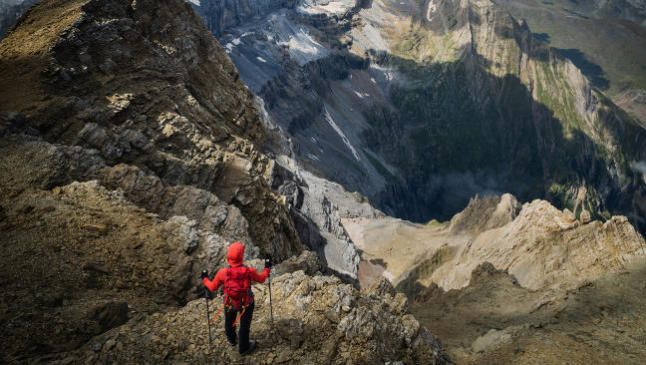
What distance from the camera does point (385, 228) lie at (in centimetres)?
7306

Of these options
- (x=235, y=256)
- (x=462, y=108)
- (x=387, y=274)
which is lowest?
(x=462, y=108)

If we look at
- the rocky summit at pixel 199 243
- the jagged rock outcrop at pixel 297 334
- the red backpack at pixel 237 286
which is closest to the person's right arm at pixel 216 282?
the red backpack at pixel 237 286

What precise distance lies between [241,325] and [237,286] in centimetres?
90

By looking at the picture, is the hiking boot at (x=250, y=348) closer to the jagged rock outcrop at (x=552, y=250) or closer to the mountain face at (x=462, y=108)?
the jagged rock outcrop at (x=552, y=250)

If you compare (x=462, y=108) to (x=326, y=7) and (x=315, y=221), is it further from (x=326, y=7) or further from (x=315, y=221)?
(x=315, y=221)

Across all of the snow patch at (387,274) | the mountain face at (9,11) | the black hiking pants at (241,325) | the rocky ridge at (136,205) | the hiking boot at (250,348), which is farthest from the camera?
A: the snow patch at (387,274)

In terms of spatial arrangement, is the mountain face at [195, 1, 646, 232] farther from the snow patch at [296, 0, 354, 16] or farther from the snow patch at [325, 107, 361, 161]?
the snow patch at [325, 107, 361, 161]

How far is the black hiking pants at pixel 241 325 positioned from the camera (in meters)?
8.87

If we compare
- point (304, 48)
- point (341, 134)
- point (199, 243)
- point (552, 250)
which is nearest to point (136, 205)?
point (199, 243)

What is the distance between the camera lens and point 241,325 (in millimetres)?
8859

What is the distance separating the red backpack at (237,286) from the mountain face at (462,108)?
432 feet

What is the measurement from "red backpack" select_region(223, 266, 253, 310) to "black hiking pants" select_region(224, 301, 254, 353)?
17 cm

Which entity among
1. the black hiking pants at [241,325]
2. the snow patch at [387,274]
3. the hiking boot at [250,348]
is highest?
the black hiking pants at [241,325]

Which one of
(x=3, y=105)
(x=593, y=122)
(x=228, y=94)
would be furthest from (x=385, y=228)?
(x=593, y=122)
